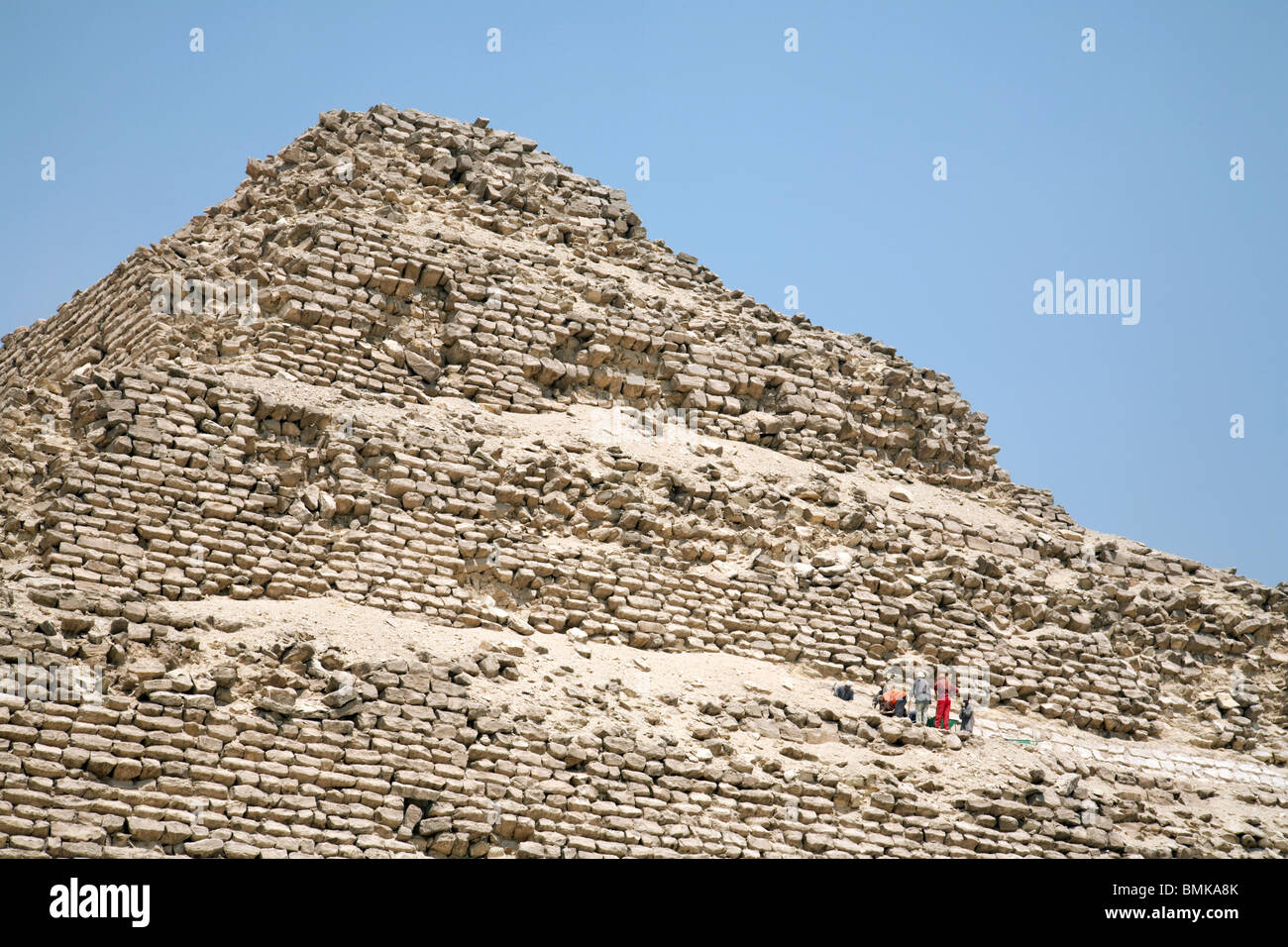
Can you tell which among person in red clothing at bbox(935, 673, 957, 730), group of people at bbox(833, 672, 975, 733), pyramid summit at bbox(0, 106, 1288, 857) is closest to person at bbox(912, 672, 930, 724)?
group of people at bbox(833, 672, 975, 733)

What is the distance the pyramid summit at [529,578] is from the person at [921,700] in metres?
0.36

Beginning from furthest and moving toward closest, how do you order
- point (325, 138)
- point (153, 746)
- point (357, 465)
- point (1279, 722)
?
point (325, 138) → point (1279, 722) → point (357, 465) → point (153, 746)

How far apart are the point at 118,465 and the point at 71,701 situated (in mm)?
3720

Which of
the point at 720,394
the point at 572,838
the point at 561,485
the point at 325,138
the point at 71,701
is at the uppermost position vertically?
the point at 325,138

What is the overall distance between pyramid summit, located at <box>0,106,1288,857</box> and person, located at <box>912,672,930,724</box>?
361mm

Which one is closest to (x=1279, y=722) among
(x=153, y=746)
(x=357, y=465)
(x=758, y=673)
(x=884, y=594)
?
(x=884, y=594)

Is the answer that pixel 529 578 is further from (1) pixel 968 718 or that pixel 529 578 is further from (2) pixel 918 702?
(1) pixel 968 718

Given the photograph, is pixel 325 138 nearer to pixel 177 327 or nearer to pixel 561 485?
pixel 177 327

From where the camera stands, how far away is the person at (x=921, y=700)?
1934 centimetres

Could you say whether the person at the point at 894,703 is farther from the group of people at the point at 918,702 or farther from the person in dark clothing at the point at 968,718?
the person in dark clothing at the point at 968,718

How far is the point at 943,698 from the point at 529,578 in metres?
4.91

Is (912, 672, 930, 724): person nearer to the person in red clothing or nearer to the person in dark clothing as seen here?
the person in red clothing

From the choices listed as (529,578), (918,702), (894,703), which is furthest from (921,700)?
(529,578)

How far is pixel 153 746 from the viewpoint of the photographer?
14.9m
